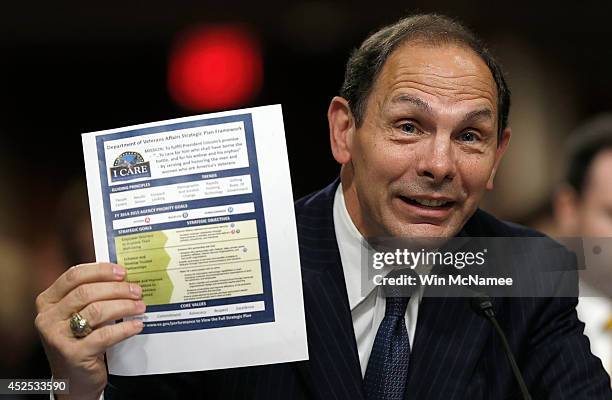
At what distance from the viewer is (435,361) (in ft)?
4.59

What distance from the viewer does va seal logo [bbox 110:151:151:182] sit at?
48.1 inches

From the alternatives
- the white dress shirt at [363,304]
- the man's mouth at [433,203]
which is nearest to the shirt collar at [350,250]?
the white dress shirt at [363,304]

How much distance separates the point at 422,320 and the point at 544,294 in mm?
225

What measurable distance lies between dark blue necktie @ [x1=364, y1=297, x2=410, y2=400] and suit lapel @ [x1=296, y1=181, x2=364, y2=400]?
0.10 feet

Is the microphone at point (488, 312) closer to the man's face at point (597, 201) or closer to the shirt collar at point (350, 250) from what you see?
the shirt collar at point (350, 250)

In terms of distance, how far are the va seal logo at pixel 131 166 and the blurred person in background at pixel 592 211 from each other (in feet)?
2.71

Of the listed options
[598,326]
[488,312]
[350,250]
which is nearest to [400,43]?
[350,250]

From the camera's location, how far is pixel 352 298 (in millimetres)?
1476

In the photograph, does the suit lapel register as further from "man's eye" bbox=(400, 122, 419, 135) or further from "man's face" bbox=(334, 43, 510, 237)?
"man's eye" bbox=(400, 122, 419, 135)

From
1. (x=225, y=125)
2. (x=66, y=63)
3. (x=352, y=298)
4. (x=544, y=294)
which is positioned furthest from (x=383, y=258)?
(x=66, y=63)

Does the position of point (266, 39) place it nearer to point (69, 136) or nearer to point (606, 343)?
point (69, 136)

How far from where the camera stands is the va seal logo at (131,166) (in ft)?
4.01

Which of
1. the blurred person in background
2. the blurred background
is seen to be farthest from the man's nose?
the blurred background

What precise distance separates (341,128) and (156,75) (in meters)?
1.13
